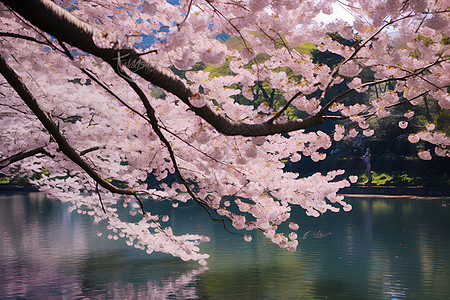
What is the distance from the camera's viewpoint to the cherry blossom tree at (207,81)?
3373 millimetres

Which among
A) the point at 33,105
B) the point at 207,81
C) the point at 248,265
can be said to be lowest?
the point at 248,265

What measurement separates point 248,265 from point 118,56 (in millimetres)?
10094

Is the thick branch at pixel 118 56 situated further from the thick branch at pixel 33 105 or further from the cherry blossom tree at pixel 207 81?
the thick branch at pixel 33 105

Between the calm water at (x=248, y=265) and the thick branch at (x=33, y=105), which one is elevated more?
the thick branch at (x=33, y=105)

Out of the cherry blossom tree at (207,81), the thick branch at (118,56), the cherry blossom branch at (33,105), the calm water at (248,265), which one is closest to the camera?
the thick branch at (118,56)

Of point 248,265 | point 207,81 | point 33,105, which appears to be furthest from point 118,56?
point 248,265

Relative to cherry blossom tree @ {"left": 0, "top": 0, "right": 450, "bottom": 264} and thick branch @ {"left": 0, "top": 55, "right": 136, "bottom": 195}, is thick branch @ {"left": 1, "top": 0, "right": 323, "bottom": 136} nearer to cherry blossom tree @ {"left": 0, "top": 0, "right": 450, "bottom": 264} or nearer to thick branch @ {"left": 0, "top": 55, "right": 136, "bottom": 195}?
cherry blossom tree @ {"left": 0, "top": 0, "right": 450, "bottom": 264}

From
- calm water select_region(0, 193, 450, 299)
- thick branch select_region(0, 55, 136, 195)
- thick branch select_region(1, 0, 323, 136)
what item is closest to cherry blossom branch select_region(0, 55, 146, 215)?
thick branch select_region(0, 55, 136, 195)

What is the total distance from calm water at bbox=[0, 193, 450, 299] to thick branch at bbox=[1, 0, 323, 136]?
21.5 ft

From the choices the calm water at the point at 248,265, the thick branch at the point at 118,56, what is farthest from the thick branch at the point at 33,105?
the calm water at the point at 248,265

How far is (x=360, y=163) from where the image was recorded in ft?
120

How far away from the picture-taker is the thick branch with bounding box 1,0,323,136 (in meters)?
2.62

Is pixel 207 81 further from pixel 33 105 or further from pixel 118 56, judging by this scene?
pixel 118 56

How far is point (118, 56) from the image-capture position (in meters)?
2.96
